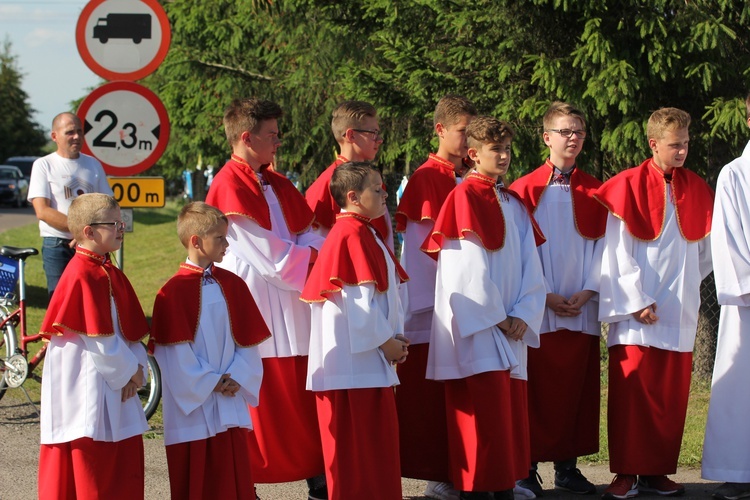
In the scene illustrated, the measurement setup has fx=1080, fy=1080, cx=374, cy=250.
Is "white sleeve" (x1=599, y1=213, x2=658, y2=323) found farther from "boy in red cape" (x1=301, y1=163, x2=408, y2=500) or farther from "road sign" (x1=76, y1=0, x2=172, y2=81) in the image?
"road sign" (x1=76, y1=0, x2=172, y2=81)

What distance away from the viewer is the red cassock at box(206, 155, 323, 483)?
6129mm

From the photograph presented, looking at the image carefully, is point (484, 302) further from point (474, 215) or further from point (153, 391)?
point (153, 391)

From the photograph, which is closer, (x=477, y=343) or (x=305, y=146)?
(x=477, y=343)

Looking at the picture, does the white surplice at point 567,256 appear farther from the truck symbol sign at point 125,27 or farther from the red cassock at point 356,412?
the truck symbol sign at point 125,27

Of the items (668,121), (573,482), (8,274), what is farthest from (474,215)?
(8,274)

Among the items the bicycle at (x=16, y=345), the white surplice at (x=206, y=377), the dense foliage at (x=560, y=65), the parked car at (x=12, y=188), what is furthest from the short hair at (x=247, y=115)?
the parked car at (x=12, y=188)

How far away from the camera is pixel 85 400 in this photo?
5098 mm

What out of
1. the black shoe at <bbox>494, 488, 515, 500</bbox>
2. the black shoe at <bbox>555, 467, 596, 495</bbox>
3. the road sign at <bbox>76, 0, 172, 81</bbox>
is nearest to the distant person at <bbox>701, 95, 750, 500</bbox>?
the black shoe at <bbox>555, 467, 596, 495</bbox>

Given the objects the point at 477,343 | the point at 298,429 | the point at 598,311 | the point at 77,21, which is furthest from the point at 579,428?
the point at 77,21

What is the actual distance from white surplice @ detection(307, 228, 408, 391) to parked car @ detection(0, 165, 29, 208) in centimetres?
4063

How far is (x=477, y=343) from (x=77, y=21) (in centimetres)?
367

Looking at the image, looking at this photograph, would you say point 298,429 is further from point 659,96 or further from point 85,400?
point 659,96

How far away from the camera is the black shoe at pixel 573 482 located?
6.64 metres

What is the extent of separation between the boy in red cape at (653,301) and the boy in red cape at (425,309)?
0.95 meters
